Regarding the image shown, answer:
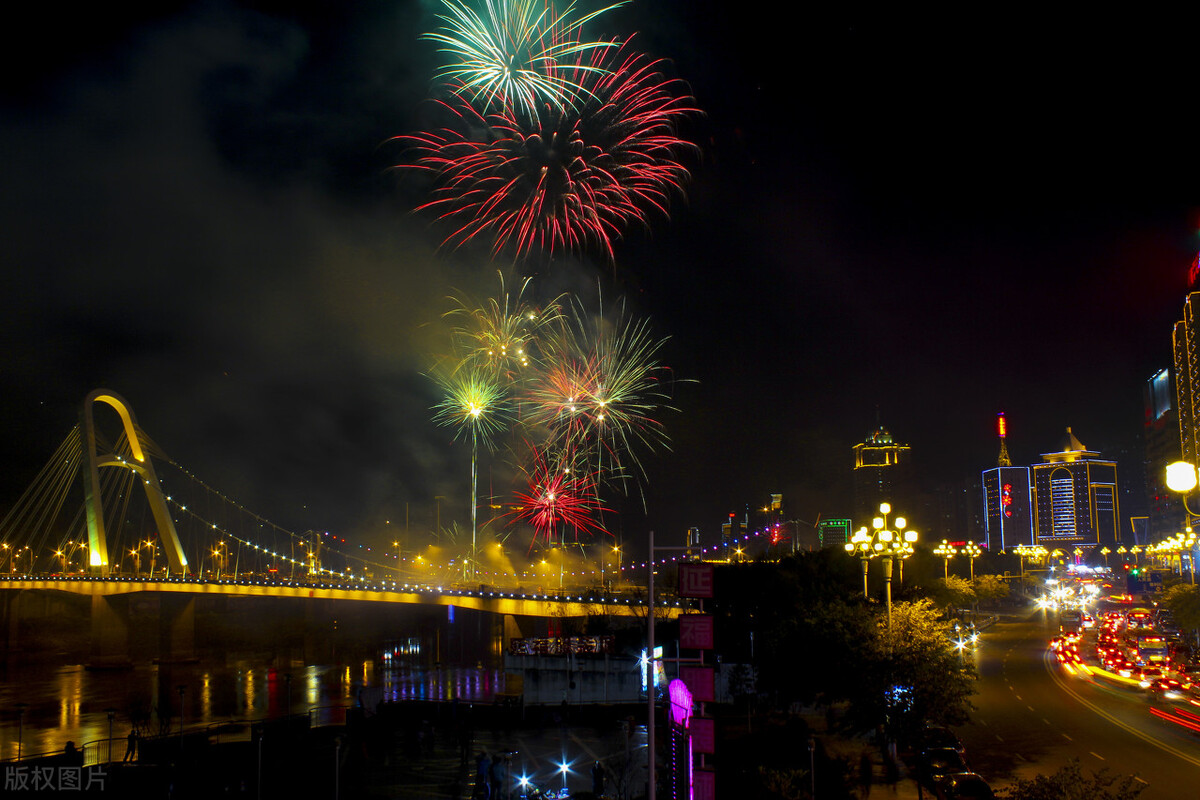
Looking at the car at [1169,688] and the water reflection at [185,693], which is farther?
the water reflection at [185,693]

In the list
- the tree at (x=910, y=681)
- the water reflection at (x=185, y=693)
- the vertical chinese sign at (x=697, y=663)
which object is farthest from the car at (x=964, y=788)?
the water reflection at (x=185, y=693)

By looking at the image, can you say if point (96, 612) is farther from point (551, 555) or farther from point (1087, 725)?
point (1087, 725)

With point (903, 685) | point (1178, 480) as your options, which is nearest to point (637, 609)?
point (903, 685)

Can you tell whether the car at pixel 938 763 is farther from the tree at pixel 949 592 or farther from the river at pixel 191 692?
the tree at pixel 949 592

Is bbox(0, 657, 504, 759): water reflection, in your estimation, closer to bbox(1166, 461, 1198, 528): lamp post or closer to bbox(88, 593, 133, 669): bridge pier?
bbox(88, 593, 133, 669): bridge pier

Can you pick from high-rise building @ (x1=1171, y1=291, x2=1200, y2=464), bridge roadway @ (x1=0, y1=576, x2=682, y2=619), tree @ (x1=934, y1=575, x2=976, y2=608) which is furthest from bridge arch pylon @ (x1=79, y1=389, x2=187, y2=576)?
high-rise building @ (x1=1171, y1=291, x2=1200, y2=464)

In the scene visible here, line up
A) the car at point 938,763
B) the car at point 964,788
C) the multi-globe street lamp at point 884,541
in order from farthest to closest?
the multi-globe street lamp at point 884,541
the car at point 938,763
the car at point 964,788

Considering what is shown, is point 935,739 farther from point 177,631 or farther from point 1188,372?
point 1188,372
